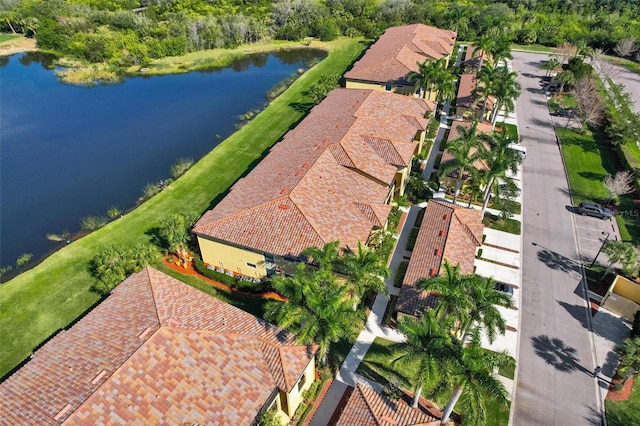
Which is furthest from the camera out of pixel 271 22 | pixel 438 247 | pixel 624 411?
pixel 271 22

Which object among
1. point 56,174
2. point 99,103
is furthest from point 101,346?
point 99,103

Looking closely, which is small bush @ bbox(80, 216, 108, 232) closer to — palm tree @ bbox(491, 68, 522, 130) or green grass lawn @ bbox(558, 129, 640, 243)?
palm tree @ bbox(491, 68, 522, 130)

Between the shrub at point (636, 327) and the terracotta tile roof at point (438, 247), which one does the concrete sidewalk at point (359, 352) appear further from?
the shrub at point (636, 327)

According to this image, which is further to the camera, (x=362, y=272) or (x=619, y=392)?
(x=619, y=392)

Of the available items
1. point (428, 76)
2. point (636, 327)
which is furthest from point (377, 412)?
point (428, 76)

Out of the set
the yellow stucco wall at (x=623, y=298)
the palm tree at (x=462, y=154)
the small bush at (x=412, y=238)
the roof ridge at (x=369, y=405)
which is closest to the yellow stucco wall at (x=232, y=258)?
the roof ridge at (x=369, y=405)

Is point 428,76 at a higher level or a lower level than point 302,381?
higher

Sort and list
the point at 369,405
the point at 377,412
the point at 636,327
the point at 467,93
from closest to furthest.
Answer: the point at 377,412, the point at 369,405, the point at 636,327, the point at 467,93

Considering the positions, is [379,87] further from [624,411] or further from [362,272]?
[624,411]
